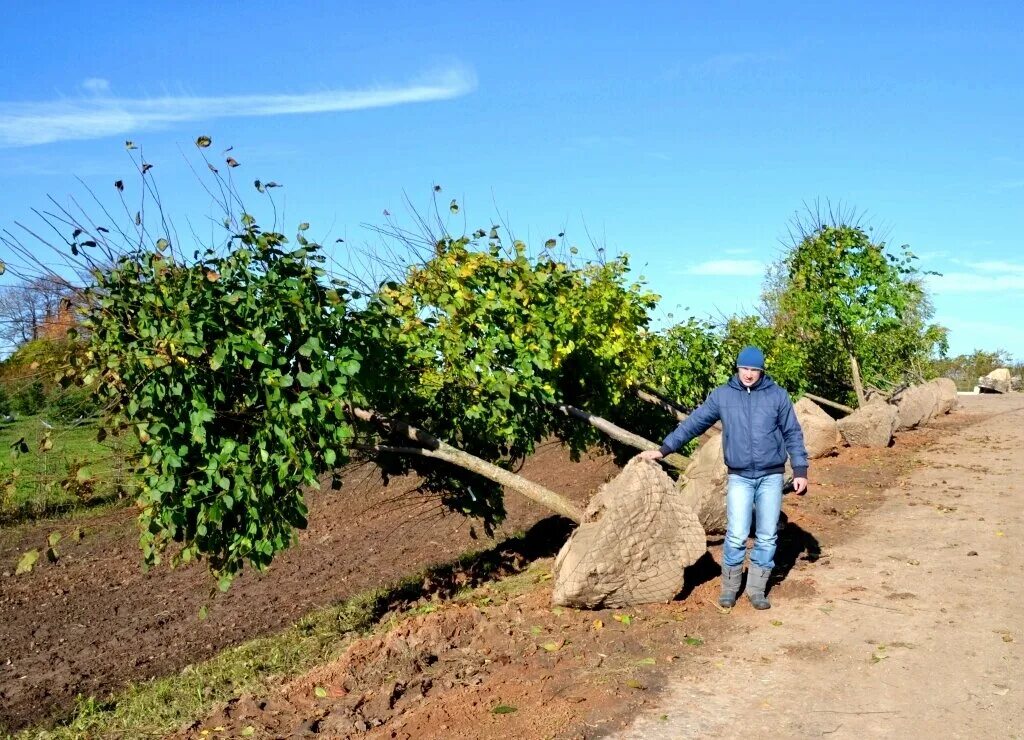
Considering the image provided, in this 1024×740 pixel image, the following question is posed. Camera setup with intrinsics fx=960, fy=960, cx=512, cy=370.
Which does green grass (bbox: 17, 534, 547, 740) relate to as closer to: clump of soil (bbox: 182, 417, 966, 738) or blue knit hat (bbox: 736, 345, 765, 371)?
clump of soil (bbox: 182, 417, 966, 738)

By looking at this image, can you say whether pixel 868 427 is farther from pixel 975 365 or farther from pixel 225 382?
pixel 975 365

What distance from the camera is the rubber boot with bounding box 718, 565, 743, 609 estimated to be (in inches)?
246

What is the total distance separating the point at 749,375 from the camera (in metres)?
6.05

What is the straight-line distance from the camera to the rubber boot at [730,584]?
6.25m

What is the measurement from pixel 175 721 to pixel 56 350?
251 centimetres

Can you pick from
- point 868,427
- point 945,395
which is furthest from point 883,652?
point 945,395

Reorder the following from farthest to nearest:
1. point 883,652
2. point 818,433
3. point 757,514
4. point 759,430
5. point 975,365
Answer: point 975,365, point 818,433, point 757,514, point 759,430, point 883,652

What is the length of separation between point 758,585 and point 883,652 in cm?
102

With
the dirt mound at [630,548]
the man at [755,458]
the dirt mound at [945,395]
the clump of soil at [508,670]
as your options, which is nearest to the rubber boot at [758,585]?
the man at [755,458]

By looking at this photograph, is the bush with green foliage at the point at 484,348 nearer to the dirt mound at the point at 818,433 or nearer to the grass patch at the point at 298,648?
the grass patch at the point at 298,648

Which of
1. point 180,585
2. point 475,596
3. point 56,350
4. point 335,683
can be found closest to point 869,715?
point 335,683

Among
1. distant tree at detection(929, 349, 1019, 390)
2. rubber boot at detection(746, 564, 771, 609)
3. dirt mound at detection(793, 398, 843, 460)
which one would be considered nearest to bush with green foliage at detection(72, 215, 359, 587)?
rubber boot at detection(746, 564, 771, 609)

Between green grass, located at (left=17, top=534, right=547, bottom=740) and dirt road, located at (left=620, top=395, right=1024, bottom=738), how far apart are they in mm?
2355

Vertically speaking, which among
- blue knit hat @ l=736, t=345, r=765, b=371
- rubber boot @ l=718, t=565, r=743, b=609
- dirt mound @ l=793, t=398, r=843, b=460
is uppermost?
blue knit hat @ l=736, t=345, r=765, b=371
